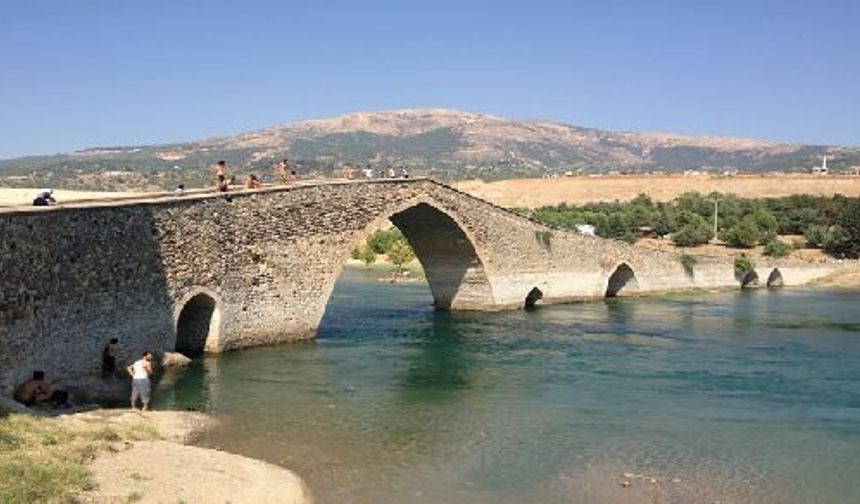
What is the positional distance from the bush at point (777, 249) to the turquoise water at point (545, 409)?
31369 millimetres

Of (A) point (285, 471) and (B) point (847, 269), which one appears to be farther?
(B) point (847, 269)

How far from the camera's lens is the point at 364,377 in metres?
25.5

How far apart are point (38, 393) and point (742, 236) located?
61.0m

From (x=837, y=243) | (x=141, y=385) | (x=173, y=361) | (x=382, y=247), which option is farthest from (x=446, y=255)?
(x=837, y=243)

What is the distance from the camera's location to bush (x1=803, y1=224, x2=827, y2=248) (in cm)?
7225

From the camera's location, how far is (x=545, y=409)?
2214 centimetres

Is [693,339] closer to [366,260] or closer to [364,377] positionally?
[364,377]

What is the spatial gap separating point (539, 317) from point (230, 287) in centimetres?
1646

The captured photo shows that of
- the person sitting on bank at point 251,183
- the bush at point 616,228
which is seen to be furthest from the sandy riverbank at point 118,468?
the bush at point 616,228

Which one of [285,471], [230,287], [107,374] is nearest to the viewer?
[285,471]

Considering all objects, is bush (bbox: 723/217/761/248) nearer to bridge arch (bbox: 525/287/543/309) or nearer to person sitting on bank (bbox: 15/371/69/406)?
bridge arch (bbox: 525/287/543/309)

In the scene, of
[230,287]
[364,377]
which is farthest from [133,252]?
[364,377]

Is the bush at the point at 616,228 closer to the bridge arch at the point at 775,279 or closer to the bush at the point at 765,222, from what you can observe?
the bush at the point at 765,222

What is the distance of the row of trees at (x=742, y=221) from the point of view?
234 feet
